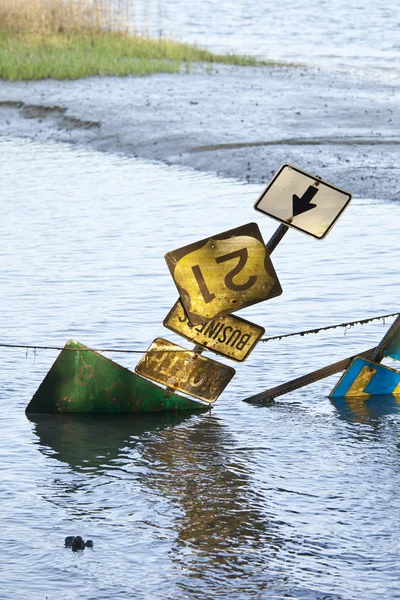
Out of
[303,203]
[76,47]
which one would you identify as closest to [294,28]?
[76,47]

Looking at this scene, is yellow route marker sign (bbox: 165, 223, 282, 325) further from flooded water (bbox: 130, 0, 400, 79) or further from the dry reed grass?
the dry reed grass

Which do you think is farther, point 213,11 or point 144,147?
point 213,11

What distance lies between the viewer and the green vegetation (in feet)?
88.4

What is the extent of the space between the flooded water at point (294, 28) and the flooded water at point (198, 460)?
19.4 metres


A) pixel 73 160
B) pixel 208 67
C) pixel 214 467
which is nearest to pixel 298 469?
pixel 214 467

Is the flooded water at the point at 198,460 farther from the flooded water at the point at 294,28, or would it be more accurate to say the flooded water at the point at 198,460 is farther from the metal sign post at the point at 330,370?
the flooded water at the point at 294,28

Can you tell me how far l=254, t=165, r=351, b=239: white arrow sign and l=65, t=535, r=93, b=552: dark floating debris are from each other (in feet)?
7.62

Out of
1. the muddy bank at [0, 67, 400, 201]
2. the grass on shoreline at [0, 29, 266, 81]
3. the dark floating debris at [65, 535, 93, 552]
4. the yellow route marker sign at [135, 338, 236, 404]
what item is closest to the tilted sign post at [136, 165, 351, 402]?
the yellow route marker sign at [135, 338, 236, 404]

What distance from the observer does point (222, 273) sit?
726cm

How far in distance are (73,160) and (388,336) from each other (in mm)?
12261

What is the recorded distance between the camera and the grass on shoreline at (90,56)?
26.8 meters

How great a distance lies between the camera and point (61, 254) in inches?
484

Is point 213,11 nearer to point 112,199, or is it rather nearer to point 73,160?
point 73,160

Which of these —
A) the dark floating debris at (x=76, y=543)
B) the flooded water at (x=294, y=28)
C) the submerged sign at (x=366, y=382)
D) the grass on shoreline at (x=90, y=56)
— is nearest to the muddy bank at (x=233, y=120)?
the grass on shoreline at (x=90, y=56)
